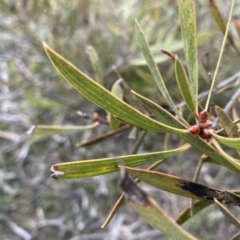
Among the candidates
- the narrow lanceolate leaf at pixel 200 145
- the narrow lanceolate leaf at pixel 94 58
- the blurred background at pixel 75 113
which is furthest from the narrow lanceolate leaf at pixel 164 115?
the blurred background at pixel 75 113

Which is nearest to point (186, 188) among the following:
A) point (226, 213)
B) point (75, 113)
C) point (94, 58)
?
point (226, 213)

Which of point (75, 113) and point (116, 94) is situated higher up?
point (116, 94)

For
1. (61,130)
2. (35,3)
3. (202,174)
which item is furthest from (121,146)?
(61,130)

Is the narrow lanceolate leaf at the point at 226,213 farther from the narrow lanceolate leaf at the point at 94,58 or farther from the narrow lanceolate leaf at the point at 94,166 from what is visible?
the narrow lanceolate leaf at the point at 94,58

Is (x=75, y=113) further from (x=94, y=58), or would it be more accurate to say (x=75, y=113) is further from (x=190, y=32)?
(x=190, y=32)

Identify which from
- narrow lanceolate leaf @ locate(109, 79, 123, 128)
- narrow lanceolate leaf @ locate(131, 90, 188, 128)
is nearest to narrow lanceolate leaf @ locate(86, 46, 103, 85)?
narrow lanceolate leaf @ locate(109, 79, 123, 128)

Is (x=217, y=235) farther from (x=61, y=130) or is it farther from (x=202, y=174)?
(x=61, y=130)

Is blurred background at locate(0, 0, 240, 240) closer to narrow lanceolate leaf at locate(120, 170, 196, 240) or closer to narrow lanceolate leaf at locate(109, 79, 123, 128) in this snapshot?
narrow lanceolate leaf at locate(109, 79, 123, 128)
